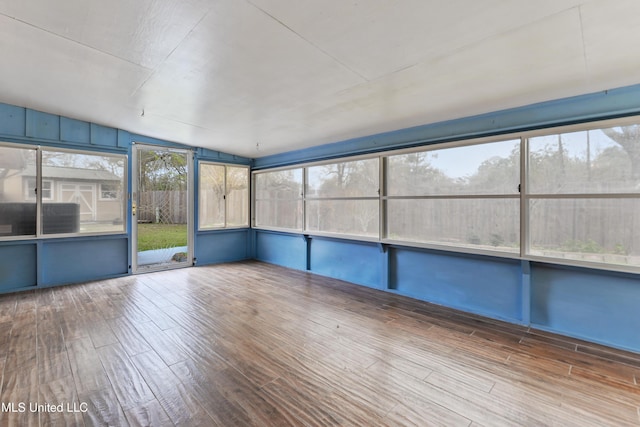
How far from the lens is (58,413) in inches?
64.7

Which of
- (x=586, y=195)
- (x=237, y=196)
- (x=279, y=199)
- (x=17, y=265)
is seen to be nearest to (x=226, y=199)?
(x=237, y=196)

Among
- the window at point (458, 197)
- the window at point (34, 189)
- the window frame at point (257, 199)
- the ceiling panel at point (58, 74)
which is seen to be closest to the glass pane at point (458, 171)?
Answer: the window at point (458, 197)

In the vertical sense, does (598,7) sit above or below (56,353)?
above

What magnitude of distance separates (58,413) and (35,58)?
296 centimetres

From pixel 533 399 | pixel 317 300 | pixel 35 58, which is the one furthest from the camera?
pixel 317 300

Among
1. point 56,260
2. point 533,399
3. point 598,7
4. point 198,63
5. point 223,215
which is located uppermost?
point 198,63

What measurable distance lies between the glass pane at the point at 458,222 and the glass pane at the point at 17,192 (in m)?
5.28

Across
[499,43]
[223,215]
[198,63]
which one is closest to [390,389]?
[499,43]

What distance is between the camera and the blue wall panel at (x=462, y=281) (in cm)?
303

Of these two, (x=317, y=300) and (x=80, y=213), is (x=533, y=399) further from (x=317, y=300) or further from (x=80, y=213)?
(x=80, y=213)

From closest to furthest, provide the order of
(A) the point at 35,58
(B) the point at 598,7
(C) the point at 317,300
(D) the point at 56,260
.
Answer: (B) the point at 598,7 < (A) the point at 35,58 < (C) the point at 317,300 < (D) the point at 56,260

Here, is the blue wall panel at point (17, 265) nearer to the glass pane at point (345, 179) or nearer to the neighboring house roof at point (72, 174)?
the neighboring house roof at point (72, 174)

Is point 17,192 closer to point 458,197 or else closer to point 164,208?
point 164,208

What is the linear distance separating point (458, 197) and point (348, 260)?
1982 mm
